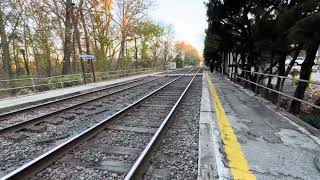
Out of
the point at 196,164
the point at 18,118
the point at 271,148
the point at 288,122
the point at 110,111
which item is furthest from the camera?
the point at 110,111

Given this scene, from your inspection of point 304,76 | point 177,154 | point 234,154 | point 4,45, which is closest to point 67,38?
point 4,45

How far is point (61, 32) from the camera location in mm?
23203

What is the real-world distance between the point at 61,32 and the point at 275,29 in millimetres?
20603

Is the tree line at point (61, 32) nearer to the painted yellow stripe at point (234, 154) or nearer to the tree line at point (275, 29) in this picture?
the tree line at point (275, 29)

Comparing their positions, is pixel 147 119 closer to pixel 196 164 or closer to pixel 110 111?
pixel 110 111

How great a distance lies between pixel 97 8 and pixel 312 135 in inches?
997

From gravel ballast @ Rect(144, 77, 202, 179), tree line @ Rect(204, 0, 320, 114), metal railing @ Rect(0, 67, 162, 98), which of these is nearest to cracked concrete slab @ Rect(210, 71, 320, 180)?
gravel ballast @ Rect(144, 77, 202, 179)

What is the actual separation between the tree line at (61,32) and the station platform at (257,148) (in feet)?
57.7

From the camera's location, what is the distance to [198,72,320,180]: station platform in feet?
9.46

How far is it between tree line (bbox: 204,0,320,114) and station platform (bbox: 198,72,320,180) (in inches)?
95.2

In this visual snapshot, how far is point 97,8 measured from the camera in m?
25.3

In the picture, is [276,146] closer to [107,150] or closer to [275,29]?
[107,150]

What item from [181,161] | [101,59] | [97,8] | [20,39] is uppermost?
[97,8]

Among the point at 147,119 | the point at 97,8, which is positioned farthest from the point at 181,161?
the point at 97,8
